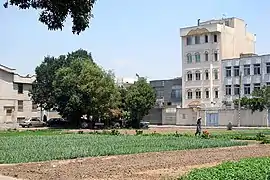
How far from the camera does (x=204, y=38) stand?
92.7 metres

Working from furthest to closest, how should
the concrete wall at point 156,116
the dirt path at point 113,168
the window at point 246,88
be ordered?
the concrete wall at point 156,116 → the window at point 246,88 → the dirt path at point 113,168

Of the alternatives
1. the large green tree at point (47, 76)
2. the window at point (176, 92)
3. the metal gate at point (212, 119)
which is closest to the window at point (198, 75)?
the window at point (176, 92)

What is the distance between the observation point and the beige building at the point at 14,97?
84.3 m

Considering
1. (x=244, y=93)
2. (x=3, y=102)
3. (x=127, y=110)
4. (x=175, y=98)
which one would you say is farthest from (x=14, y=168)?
(x=175, y=98)

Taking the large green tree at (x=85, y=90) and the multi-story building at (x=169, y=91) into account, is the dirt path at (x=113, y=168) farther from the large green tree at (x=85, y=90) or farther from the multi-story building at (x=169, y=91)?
the multi-story building at (x=169, y=91)

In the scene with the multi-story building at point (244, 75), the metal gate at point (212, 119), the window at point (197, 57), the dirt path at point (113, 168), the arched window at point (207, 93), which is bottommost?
the dirt path at point (113, 168)

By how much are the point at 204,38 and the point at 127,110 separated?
25.2 meters

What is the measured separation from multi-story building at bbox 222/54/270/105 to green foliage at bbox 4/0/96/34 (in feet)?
245

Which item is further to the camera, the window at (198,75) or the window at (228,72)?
the window at (198,75)

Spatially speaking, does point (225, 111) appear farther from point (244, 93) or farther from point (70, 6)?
Answer: point (70, 6)

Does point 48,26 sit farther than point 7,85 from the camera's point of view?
No

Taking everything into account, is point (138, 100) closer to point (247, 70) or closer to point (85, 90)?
point (85, 90)

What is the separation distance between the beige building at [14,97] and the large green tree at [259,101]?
36176mm

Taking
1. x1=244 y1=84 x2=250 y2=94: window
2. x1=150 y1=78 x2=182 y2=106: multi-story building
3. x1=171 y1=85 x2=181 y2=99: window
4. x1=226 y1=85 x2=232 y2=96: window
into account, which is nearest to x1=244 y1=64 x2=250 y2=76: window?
x1=244 y1=84 x2=250 y2=94: window
